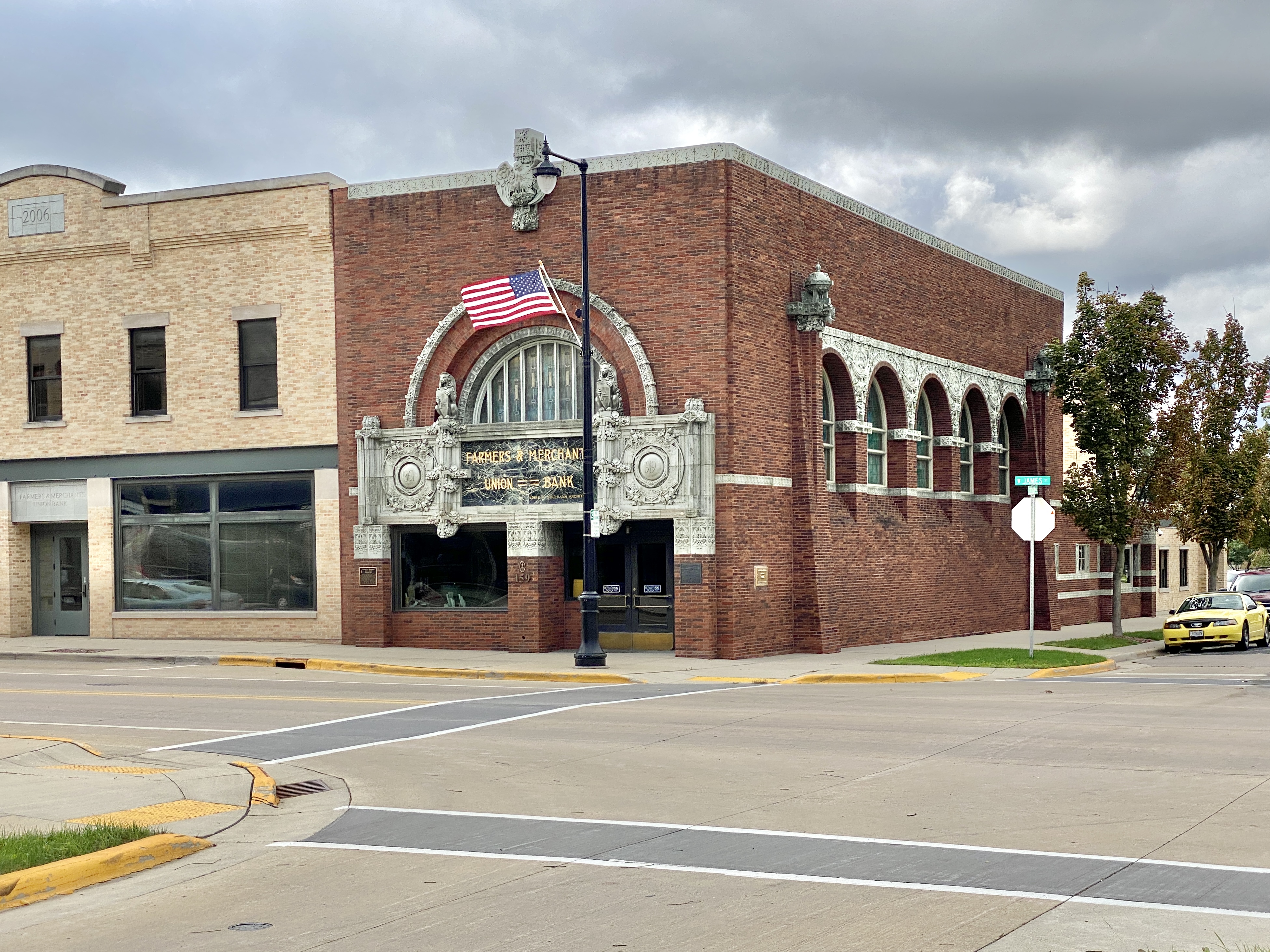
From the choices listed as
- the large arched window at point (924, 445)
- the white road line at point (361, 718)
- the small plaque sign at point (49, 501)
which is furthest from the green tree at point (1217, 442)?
the small plaque sign at point (49, 501)

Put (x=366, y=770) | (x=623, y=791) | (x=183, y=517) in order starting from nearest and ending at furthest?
1. (x=623, y=791)
2. (x=366, y=770)
3. (x=183, y=517)

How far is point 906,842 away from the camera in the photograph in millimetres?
10078

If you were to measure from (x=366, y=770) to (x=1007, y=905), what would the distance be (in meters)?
7.41

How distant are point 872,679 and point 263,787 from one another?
13.3 m

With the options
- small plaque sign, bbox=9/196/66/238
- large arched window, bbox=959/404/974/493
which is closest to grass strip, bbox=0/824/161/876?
small plaque sign, bbox=9/196/66/238

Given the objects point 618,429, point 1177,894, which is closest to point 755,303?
point 618,429

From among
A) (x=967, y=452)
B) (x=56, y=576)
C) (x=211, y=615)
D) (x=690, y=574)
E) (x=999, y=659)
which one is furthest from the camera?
(x=967, y=452)

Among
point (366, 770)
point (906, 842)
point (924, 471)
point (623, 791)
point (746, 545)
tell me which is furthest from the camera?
point (924, 471)

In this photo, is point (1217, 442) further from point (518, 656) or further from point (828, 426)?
point (518, 656)

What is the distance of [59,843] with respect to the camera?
32.1 ft

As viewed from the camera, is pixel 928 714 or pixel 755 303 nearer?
pixel 928 714

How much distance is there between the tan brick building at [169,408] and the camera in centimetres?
3088

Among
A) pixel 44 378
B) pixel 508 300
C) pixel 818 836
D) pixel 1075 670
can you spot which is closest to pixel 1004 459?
pixel 1075 670

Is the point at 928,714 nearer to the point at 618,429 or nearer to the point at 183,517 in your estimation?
the point at 618,429
